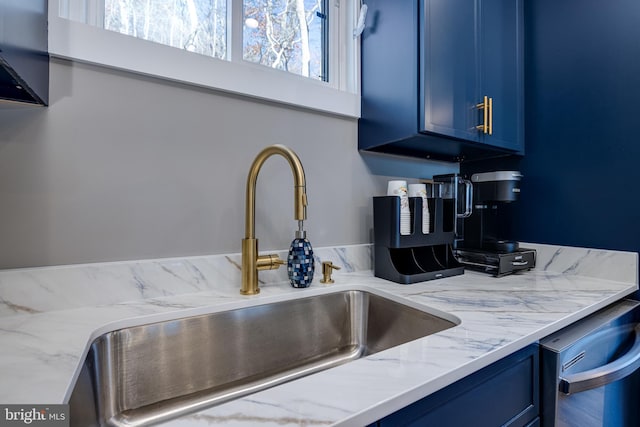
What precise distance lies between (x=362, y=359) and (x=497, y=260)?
2.96 feet

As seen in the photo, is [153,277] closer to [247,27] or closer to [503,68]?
[247,27]

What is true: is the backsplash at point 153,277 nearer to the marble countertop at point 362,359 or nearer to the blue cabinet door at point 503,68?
the marble countertop at point 362,359

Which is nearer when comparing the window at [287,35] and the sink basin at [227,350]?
the sink basin at [227,350]

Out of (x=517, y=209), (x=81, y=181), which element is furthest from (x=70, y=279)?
(x=517, y=209)

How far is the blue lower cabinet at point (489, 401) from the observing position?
18.4 inches

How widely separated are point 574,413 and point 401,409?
58 cm

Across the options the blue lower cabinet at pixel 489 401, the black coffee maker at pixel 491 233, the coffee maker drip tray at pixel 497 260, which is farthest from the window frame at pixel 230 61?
the blue lower cabinet at pixel 489 401

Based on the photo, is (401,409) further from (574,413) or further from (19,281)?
(19,281)

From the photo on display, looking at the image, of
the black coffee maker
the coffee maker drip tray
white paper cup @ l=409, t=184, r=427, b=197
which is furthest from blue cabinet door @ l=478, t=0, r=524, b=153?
the coffee maker drip tray

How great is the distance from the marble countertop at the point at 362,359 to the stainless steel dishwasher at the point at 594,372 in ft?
0.17

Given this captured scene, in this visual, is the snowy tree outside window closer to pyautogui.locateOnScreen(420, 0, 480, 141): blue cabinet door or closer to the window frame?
the window frame

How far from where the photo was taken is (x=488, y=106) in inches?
46.7

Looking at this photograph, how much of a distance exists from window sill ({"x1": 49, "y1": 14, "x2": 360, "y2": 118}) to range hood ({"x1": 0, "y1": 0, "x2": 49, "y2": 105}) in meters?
0.06

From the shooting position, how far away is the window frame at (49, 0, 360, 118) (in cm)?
77
